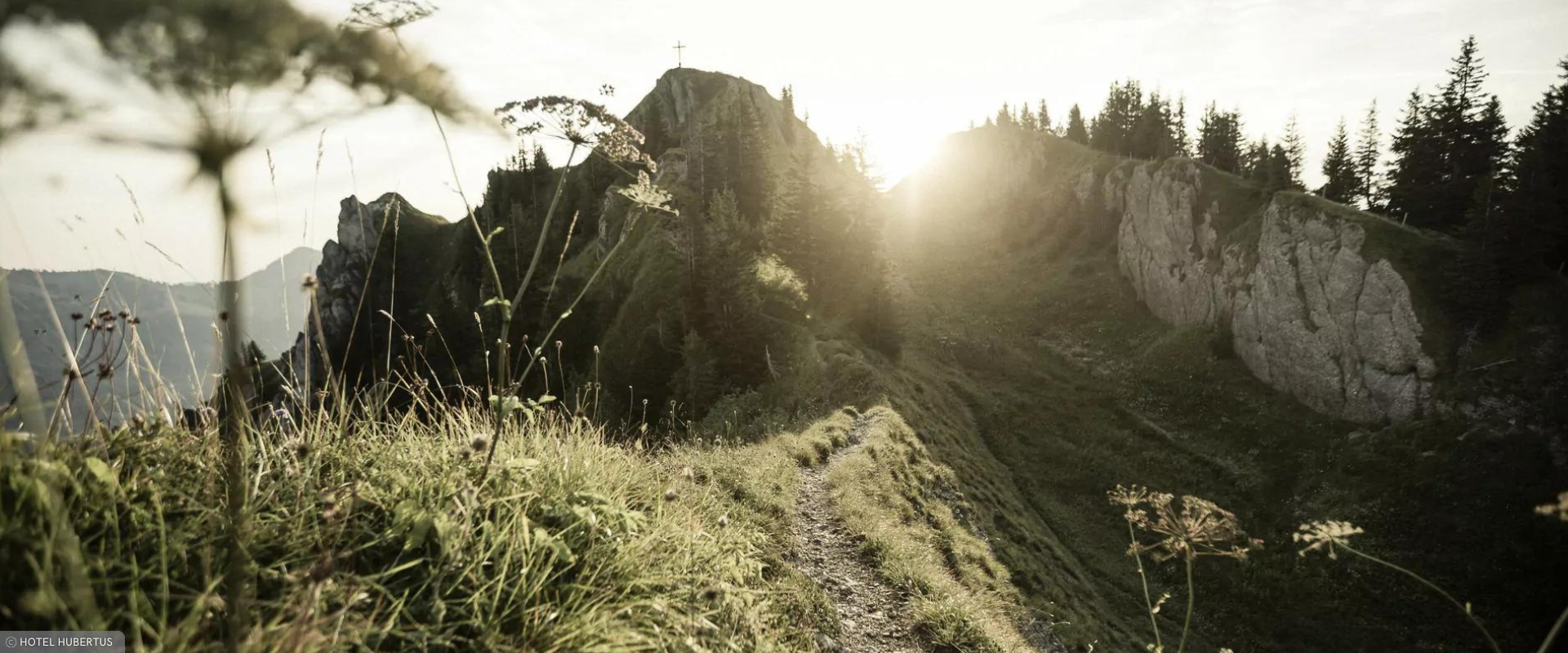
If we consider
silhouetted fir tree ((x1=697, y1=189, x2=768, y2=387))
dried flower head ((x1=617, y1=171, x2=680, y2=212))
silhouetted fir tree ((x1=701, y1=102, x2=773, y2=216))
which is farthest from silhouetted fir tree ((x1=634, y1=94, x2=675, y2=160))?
dried flower head ((x1=617, y1=171, x2=680, y2=212))

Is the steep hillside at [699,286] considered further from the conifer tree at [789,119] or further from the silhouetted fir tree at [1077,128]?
the silhouetted fir tree at [1077,128]

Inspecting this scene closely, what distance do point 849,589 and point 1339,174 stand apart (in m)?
76.6

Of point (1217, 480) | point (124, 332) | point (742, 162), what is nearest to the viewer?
point (124, 332)

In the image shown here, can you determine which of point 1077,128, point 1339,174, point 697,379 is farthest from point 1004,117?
point 697,379

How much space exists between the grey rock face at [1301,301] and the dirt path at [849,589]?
45.6 metres

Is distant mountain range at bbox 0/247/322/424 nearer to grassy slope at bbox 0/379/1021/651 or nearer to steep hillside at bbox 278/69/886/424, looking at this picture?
grassy slope at bbox 0/379/1021/651

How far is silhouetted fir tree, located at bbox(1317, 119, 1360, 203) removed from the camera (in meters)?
58.0

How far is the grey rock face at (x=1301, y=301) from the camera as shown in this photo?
127 ft

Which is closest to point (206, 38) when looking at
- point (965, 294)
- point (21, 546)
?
point (21, 546)

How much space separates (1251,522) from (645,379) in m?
36.6

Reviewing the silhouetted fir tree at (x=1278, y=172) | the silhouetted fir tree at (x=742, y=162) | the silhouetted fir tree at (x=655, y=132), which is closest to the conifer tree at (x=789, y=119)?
the silhouetted fir tree at (x=655, y=132)

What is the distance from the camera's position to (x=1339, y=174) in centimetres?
5931

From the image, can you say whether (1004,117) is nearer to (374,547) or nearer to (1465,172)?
(1465,172)

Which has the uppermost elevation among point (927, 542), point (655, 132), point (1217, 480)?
point (655, 132)
